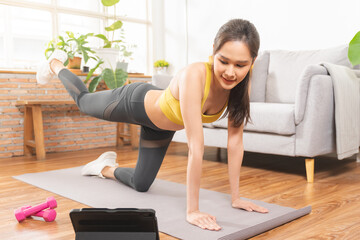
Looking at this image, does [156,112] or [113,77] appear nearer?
[156,112]

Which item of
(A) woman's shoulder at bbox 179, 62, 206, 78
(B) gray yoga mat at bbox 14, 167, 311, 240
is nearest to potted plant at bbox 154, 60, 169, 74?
(B) gray yoga mat at bbox 14, 167, 311, 240

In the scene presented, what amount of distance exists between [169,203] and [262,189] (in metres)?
0.60

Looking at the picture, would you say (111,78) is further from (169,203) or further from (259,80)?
(169,203)

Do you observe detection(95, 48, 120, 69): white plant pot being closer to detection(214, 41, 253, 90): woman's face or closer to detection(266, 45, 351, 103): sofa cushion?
detection(266, 45, 351, 103): sofa cushion

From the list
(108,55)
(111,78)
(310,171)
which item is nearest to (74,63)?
(108,55)

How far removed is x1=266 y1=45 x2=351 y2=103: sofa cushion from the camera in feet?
9.58

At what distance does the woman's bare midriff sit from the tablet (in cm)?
60

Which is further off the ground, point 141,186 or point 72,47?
point 72,47

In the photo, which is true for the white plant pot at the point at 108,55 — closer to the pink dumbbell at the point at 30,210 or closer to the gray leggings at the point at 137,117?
the gray leggings at the point at 137,117

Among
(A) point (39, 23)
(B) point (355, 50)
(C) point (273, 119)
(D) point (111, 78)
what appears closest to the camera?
(B) point (355, 50)

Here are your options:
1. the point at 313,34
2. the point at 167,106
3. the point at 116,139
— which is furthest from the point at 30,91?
the point at 313,34

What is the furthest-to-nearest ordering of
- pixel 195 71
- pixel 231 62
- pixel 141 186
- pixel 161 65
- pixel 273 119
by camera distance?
pixel 161 65 → pixel 273 119 → pixel 141 186 → pixel 195 71 → pixel 231 62

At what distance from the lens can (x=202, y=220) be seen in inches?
55.5

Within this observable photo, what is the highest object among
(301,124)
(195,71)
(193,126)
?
(195,71)
